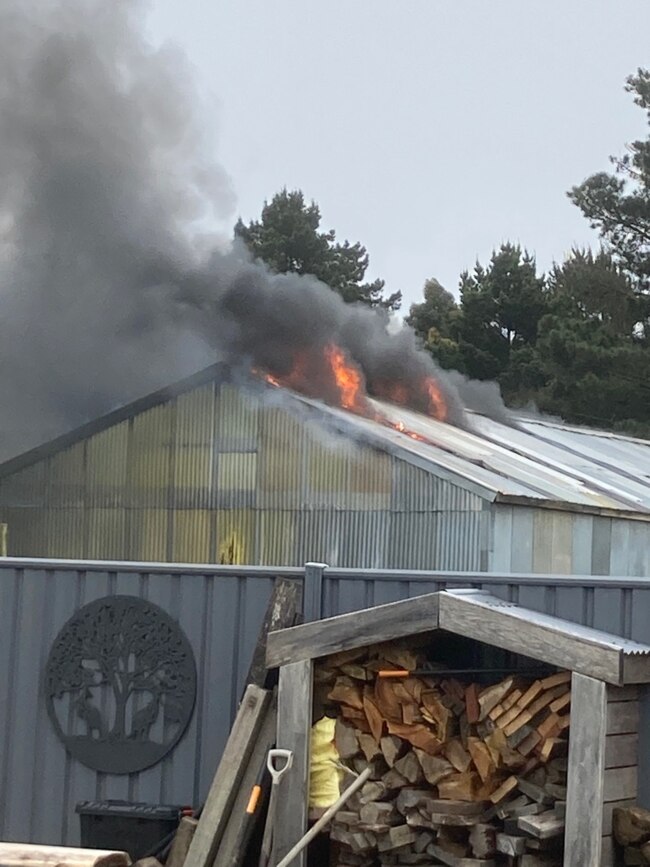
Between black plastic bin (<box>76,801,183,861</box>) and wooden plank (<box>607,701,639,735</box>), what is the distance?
2765 mm

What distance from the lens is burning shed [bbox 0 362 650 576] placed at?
19781 millimetres

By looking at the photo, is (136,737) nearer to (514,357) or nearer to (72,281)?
(72,281)

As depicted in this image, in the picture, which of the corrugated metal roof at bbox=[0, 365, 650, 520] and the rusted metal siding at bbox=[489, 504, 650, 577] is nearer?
the rusted metal siding at bbox=[489, 504, 650, 577]

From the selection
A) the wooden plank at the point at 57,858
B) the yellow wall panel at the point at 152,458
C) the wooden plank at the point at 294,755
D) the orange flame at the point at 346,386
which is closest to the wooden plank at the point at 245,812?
the wooden plank at the point at 294,755

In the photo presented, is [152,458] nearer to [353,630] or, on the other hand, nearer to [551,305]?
[353,630]

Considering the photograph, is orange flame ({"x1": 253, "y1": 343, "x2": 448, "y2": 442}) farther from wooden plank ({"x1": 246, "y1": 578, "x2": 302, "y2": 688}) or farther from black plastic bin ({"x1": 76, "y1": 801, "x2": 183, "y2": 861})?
black plastic bin ({"x1": 76, "y1": 801, "x2": 183, "y2": 861})

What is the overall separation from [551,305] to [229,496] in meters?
29.6

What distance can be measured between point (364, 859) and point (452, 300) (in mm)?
50524

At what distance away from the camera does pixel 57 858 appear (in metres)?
7.64

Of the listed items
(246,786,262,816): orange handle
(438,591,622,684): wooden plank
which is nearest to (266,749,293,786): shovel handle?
(246,786,262,816): orange handle

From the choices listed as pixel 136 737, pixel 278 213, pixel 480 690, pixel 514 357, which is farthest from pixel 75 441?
pixel 278 213

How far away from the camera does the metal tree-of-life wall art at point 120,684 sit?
9.07 m

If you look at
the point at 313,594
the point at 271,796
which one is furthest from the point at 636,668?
the point at 271,796

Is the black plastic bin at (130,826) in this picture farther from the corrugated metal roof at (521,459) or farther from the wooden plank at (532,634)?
the corrugated metal roof at (521,459)
